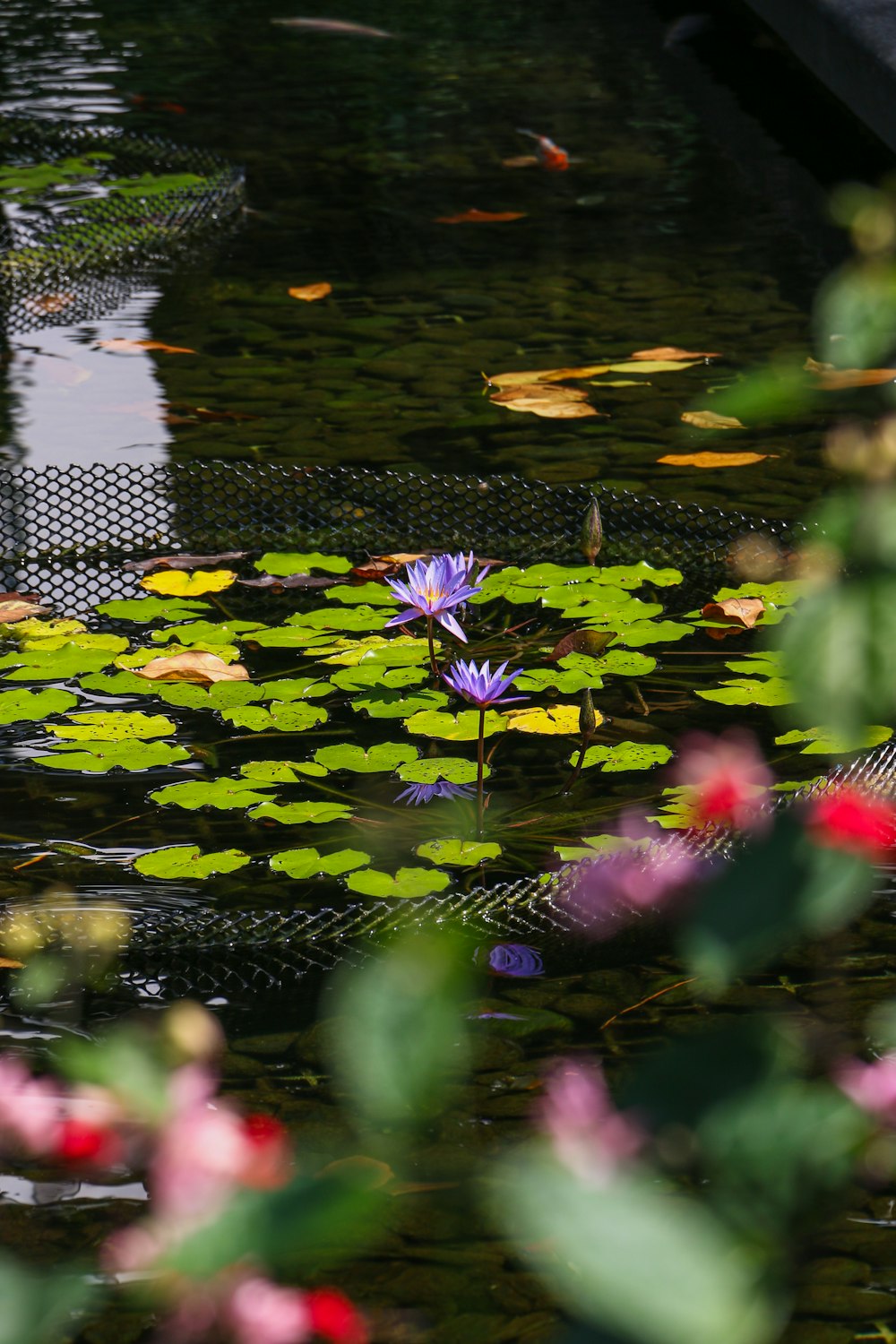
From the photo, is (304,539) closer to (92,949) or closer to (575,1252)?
(92,949)

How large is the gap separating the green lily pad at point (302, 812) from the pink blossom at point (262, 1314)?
1465 mm

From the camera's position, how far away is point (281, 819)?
6.35 feet

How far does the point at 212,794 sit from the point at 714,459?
145 centimetres

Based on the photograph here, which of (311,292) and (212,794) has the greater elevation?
(212,794)

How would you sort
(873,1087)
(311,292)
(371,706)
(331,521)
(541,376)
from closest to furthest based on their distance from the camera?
(873,1087)
(371,706)
(331,521)
(541,376)
(311,292)

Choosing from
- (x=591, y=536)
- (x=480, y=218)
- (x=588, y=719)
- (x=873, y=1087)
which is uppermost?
(x=873, y=1087)

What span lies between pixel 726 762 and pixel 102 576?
2052mm

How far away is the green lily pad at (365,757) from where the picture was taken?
204 centimetres

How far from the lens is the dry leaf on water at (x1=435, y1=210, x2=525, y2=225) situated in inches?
198

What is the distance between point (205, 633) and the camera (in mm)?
2416

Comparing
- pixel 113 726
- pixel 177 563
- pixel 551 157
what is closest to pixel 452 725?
pixel 113 726

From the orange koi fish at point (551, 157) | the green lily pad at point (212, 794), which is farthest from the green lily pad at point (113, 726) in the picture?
the orange koi fish at point (551, 157)

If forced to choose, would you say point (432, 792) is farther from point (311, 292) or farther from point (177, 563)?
point (311, 292)

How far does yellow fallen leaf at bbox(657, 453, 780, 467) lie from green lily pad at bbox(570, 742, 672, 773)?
1.12 m
